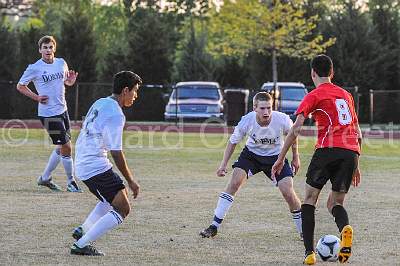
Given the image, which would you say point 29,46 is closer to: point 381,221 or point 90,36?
point 90,36

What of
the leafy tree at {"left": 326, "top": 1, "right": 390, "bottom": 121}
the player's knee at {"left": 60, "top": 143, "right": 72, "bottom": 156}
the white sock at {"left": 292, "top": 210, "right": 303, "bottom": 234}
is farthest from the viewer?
the leafy tree at {"left": 326, "top": 1, "right": 390, "bottom": 121}

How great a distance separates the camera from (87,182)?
8.84 metres

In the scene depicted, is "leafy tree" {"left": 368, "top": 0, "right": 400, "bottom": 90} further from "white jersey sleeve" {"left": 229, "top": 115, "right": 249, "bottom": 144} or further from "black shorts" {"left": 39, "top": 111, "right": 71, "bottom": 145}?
"white jersey sleeve" {"left": 229, "top": 115, "right": 249, "bottom": 144}

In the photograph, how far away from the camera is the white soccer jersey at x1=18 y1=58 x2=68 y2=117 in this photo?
14664mm

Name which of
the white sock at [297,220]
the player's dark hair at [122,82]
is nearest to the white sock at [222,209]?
the white sock at [297,220]

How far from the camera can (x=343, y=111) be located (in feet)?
28.7

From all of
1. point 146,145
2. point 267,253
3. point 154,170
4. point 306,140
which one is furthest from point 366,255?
point 306,140

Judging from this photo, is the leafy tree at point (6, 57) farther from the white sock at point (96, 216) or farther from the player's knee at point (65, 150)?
the white sock at point (96, 216)

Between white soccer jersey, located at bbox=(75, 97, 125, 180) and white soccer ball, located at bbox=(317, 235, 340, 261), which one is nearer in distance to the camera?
white soccer jersey, located at bbox=(75, 97, 125, 180)

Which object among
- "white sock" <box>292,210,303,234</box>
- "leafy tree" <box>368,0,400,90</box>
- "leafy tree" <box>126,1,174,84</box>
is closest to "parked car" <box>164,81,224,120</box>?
"leafy tree" <box>126,1,174,84</box>

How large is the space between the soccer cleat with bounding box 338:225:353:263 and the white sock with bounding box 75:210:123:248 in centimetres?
198

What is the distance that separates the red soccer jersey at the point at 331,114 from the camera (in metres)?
8.65

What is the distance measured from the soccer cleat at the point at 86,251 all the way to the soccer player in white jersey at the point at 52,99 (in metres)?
5.74

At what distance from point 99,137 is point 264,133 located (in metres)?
2.36
